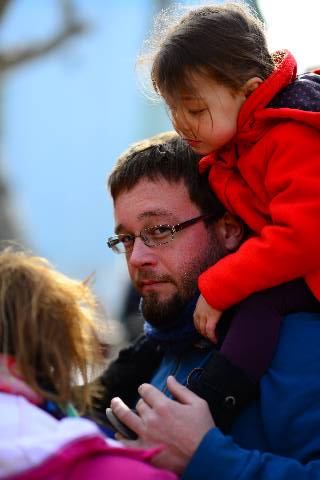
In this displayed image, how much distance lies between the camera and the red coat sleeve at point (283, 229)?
2.54 metres

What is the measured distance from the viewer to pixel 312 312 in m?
2.74

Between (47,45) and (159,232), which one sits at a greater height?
(47,45)

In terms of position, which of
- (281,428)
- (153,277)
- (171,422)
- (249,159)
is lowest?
(281,428)

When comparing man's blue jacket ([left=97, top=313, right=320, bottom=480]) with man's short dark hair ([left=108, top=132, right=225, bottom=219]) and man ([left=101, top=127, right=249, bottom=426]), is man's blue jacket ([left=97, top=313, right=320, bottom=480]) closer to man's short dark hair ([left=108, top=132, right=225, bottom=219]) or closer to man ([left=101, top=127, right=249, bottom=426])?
man ([left=101, top=127, right=249, bottom=426])

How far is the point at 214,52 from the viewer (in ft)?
8.87

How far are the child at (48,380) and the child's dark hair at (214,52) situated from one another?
90cm

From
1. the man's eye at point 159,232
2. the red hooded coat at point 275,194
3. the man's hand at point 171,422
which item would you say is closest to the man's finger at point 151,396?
the man's hand at point 171,422

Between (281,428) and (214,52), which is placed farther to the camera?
(214,52)

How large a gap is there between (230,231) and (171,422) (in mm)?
981

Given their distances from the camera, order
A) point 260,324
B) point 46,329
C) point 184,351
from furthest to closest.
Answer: point 184,351 → point 260,324 → point 46,329

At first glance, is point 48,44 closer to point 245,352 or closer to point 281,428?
point 245,352

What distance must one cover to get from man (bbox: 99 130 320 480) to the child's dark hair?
0.49 meters

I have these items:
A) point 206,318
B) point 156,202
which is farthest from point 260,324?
point 156,202

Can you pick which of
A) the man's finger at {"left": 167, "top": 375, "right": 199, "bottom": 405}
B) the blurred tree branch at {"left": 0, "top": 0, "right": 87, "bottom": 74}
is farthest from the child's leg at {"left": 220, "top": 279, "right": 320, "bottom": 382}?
the blurred tree branch at {"left": 0, "top": 0, "right": 87, "bottom": 74}
